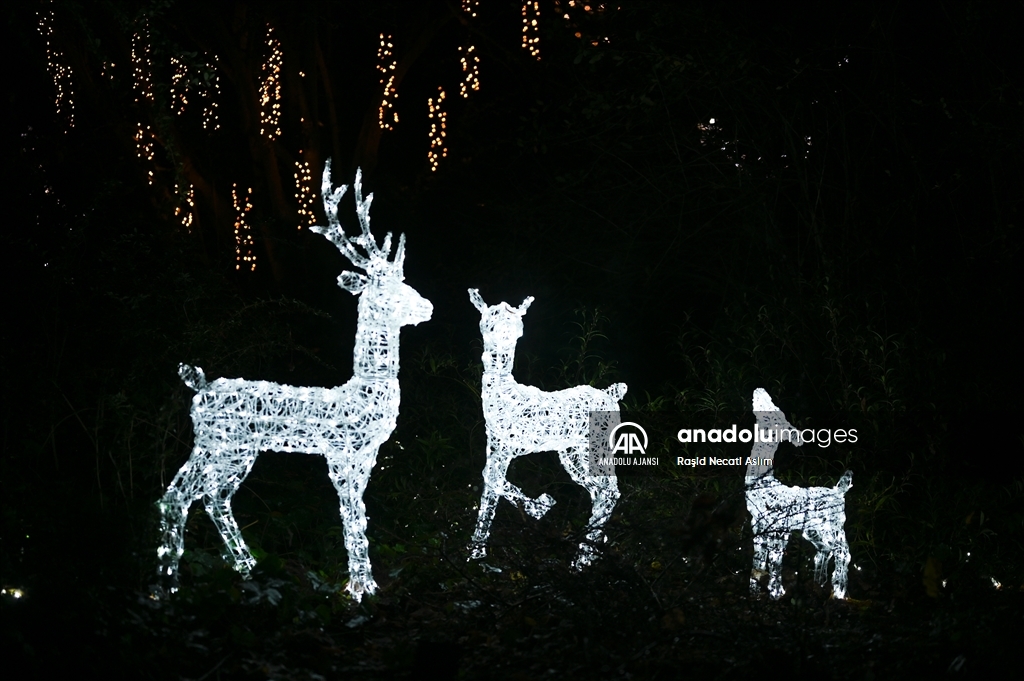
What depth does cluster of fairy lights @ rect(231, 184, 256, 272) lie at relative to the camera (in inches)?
335

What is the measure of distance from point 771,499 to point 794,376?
2113 mm

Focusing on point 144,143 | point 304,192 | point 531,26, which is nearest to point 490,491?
point 304,192

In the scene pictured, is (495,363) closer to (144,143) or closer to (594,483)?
(594,483)

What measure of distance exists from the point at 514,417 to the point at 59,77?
438 centimetres

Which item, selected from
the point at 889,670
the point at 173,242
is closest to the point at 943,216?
the point at 889,670

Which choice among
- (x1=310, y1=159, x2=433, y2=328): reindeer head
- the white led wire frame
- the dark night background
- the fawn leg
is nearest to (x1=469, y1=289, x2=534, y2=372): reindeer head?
(x1=310, y1=159, x2=433, y2=328): reindeer head

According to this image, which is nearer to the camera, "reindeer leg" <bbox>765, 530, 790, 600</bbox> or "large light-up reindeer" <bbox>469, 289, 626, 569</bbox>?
"reindeer leg" <bbox>765, 530, 790, 600</bbox>

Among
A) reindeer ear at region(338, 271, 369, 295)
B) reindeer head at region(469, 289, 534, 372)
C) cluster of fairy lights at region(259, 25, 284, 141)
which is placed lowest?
reindeer head at region(469, 289, 534, 372)

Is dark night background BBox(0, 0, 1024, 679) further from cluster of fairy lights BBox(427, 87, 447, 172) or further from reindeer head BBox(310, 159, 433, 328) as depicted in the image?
reindeer head BBox(310, 159, 433, 328)

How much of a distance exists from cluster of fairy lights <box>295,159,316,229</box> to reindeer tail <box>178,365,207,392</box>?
3814 millimetres

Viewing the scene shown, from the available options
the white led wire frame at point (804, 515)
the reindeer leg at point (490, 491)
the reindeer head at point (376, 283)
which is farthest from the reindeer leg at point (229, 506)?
the white led wire frame at point (804, 515)

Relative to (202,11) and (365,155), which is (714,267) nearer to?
(365,155)

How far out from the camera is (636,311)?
827cm

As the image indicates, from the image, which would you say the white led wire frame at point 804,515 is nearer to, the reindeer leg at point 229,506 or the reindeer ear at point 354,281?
the reindeer ear at point 354,281
